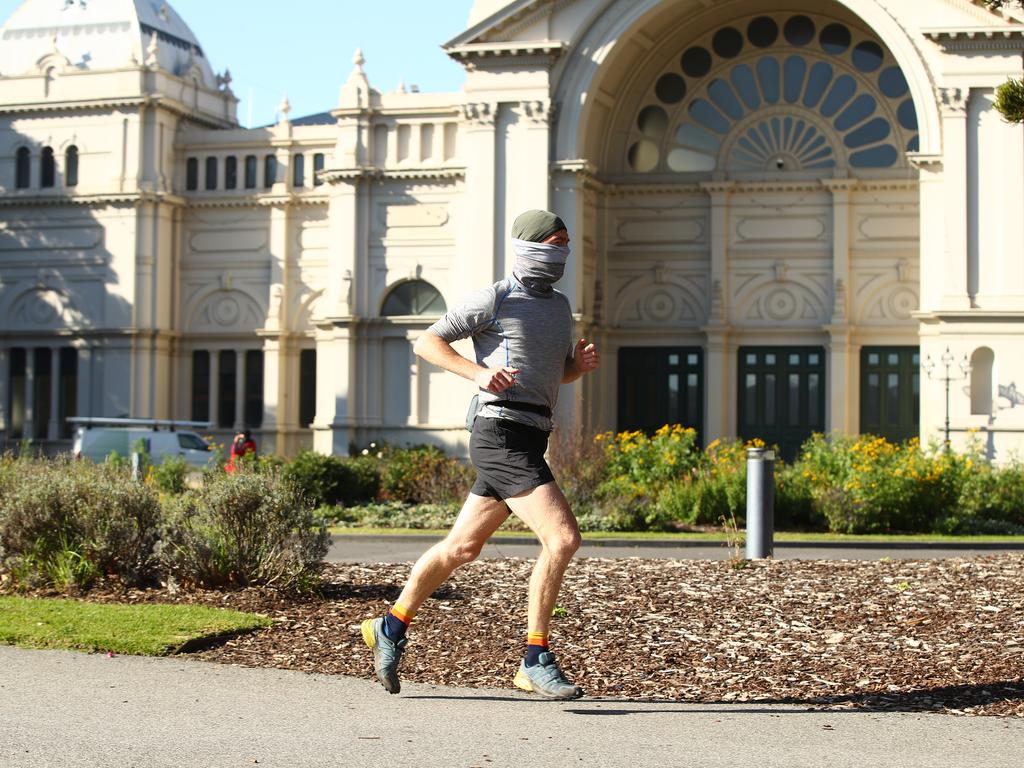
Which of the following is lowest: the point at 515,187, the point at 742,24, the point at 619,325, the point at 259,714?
the point at 259,714

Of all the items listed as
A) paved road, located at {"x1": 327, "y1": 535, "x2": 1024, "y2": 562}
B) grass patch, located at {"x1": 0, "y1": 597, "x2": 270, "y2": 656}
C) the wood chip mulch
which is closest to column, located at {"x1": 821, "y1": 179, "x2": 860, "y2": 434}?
paved road, located at {"x1": 327, "y1": 535, "x2": 1024, "y2": 562}

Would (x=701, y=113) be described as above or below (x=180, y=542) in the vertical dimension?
above

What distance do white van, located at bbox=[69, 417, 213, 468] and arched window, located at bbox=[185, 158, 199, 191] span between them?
8.05m

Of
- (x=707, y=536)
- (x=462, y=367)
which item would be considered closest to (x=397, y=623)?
(x=462, y=367)

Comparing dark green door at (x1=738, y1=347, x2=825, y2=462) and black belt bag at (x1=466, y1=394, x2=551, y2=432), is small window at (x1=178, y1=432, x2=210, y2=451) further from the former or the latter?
black belt bag at (x1=466, y1=394, x2=551, y2=432)

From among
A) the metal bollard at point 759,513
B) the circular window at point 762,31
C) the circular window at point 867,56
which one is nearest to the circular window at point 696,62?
the circular window at point 762,31

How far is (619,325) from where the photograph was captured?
4184cm

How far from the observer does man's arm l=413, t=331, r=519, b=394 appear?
7.80 metres

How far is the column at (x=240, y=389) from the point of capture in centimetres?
4666

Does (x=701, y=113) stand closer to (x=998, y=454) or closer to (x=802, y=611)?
(x=998, y=454)

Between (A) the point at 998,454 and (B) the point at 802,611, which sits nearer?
(B) the point at 802,611

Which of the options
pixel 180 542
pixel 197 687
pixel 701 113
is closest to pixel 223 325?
pixel 701 113

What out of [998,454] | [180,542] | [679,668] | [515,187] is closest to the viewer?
[679,668]

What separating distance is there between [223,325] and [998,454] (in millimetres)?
22765
